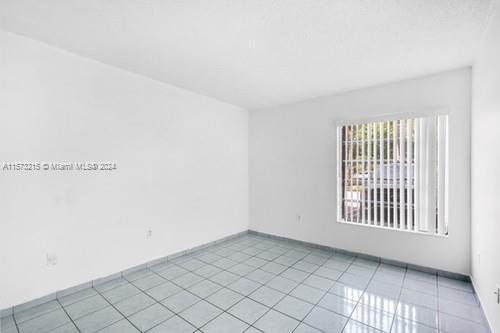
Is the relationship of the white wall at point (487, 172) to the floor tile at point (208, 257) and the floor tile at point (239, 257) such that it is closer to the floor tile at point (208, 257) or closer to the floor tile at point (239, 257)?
the floor tile at point (239, 257)

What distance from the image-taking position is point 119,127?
290cm

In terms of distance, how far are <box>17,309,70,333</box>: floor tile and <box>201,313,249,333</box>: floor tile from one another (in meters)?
1.25

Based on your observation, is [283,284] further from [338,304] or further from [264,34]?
[264,34]

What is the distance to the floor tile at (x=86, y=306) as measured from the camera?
2160 millimetres

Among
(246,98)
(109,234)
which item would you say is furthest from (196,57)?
(109,234)

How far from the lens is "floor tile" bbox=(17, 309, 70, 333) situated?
194cm

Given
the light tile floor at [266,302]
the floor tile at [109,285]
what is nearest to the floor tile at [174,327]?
the light tile floor at [266,302]

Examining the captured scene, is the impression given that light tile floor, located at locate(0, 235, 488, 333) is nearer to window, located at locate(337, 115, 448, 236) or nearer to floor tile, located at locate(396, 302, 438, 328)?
floor tile, located at locate(396, 302, 438, 328)

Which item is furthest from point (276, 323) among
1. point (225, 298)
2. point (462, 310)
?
point (462, 310)

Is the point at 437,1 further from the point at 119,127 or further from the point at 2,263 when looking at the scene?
the point at 2,263

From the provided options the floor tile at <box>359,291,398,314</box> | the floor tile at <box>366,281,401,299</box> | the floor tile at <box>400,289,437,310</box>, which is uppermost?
the floor tile at <box>400,289,437,310</box>

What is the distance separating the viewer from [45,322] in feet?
6.66

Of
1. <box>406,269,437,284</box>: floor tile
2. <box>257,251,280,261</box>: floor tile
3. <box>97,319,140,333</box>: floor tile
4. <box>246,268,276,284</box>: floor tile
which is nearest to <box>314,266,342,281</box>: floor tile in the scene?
<box>246,268,276,284</box>: floor tile

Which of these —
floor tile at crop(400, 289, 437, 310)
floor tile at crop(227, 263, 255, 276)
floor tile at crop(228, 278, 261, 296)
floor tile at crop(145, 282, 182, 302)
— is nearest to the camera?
floor tile at crop(400, 289, 437, 310)
